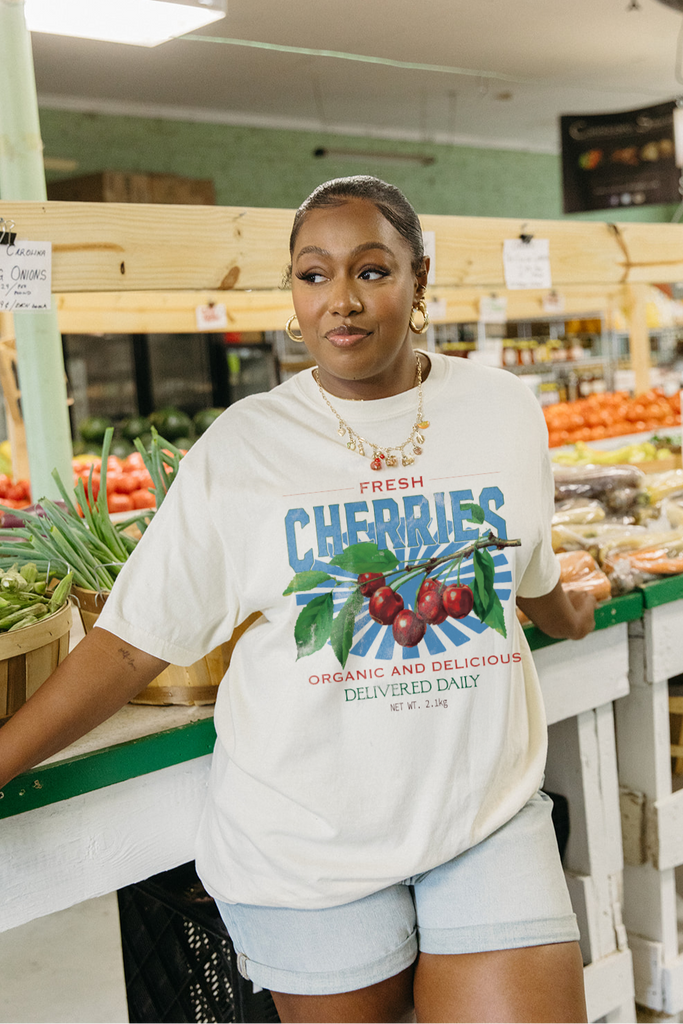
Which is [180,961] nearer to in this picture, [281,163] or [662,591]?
[662,591]

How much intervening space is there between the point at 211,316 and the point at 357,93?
4.98 meters

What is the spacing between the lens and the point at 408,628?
140cm

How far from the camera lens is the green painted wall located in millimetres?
7746

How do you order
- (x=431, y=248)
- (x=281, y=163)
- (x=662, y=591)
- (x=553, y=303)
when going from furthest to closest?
(x=281, y=163), (x=553, y=303), (x=431, y=248), (x=662, y=591)

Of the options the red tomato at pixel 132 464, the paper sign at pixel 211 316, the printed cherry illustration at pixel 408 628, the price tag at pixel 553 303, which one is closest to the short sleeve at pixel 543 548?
the printed cherry illustration at pixel 408 628

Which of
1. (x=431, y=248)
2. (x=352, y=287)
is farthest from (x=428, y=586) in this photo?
(x=431, y=248)

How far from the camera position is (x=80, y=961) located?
79.7 inches

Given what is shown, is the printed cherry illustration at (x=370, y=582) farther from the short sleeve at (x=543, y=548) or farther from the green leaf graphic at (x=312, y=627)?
the short sleeve at (x=543, y=548)

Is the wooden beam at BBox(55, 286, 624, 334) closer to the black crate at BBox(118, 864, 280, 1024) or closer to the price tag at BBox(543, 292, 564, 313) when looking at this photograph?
the price tag at BBox(543, 292, 564, 313)

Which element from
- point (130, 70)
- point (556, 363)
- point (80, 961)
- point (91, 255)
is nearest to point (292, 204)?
point (130, 70)

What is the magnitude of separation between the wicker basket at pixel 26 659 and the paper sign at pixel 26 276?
0.88 meters

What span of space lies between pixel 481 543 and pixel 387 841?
0.46 metres

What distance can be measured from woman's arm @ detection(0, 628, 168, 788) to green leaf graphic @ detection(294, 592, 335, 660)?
216 mm

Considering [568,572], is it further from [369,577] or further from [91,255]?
[91,255]
